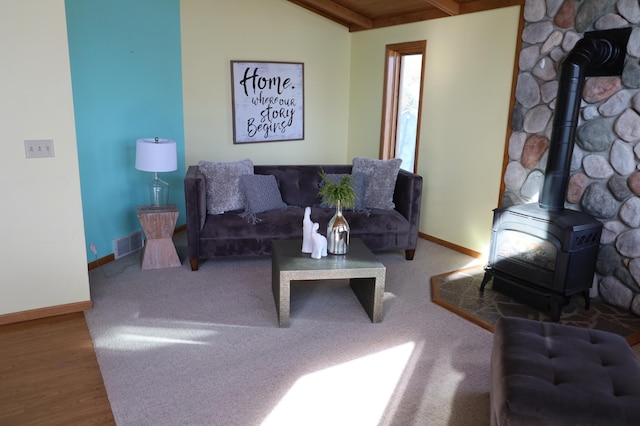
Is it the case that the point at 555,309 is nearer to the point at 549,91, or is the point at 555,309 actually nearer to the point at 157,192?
the point at 549,91

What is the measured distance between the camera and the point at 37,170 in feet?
10.1

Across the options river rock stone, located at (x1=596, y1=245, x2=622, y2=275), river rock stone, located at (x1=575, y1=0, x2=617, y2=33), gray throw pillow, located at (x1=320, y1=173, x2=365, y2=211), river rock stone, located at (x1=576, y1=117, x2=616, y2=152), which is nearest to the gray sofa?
gray throw pillow, located at (x1=320, y1=173, x2=365, y2=211)

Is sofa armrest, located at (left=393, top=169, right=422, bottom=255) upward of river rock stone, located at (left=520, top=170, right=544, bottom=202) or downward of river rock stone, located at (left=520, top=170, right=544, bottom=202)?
downward

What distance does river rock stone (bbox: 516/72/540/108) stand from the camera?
4.02 m

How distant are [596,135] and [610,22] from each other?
79 cm

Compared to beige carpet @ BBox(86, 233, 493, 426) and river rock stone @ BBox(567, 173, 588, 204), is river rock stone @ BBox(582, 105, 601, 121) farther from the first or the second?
beige carpet @ BBox(86, 233, 493, 426)

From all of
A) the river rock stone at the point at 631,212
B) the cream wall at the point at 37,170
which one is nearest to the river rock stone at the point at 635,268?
the river rock stone at the point at 631,212

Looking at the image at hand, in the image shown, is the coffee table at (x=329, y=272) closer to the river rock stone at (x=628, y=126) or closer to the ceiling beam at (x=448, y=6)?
the river rock stone at (x=628, y=126)

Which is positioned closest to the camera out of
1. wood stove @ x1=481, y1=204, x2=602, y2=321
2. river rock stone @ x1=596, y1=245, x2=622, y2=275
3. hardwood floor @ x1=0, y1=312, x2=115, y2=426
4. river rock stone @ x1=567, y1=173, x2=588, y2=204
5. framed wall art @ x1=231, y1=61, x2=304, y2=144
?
hardwood floor @ x1=0, y1=312, x2=115, y2=426

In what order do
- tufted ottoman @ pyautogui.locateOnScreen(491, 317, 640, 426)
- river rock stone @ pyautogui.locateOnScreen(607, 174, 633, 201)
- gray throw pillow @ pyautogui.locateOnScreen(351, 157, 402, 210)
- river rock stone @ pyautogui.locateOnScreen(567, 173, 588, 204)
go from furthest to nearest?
gray throw pillow @ pyautogui.locateOnScreen(351, 157, 402, 210) < river rock stone @ pyautogui.locateOnScreen(567, 173, 588, 204) < river rock stone @ pyautogui.locateOnScreen(607, 174, 633, 201) < tufted ottoman @ pyautogui.locateOnScreen(491, 317, 640, 426)

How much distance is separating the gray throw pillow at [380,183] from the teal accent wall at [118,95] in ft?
6.84

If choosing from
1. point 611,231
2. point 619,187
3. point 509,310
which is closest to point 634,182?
point 619,187

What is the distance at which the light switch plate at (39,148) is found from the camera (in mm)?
3033

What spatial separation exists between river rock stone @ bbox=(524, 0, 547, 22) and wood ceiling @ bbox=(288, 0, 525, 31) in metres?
0.12
